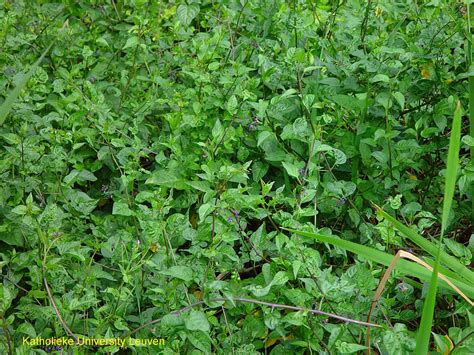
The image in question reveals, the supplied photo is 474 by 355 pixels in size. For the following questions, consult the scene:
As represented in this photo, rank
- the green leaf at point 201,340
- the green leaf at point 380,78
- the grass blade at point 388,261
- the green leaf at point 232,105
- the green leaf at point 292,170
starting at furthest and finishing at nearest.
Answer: the green leaf at point 232,105
the green leaf at point 380,78
the green leaf at point 292,170
the green leaf at point 201,340
the grass blade at point 388,261

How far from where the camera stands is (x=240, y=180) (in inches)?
98.9

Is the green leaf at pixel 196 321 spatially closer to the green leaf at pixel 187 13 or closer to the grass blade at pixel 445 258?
the grass blade at pixel 445 258

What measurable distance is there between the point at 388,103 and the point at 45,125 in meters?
1.26

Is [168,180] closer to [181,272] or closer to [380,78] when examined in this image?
[181,272]

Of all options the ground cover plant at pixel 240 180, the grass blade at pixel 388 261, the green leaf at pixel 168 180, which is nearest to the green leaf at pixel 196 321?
the ground cover plant at pixel 240 180

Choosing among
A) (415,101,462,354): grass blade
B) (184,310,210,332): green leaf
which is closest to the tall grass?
(415,101,462,354): grass blade

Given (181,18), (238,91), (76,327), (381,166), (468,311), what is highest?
(181,18)

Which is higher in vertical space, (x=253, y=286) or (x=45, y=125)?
(x=45, y=125)

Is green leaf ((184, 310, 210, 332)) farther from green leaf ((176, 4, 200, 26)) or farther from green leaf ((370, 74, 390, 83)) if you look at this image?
green leaf ((176, 4, 200, 26))

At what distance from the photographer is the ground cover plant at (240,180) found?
6.73 ft

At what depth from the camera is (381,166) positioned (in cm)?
262

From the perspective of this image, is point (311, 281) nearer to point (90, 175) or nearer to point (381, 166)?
point (381, 166)

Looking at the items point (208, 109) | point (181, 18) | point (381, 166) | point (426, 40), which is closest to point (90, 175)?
point (208, 109)

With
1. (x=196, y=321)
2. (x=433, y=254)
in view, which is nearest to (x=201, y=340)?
(x=196, y=321)
